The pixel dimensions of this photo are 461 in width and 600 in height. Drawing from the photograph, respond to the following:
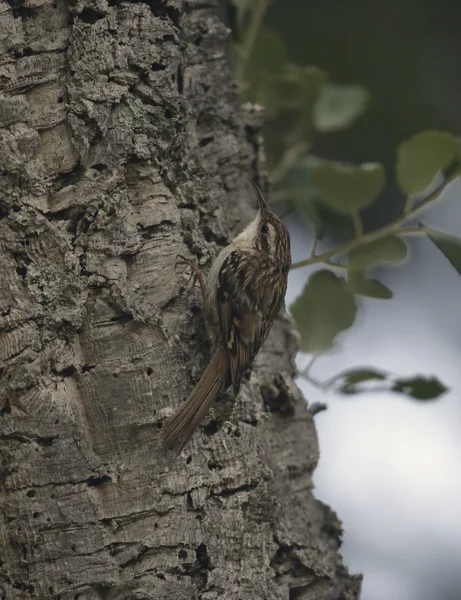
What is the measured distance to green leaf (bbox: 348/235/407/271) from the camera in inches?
104

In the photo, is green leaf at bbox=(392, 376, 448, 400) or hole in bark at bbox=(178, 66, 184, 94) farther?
green leaf at bbox=(392, 376, 448, 400)

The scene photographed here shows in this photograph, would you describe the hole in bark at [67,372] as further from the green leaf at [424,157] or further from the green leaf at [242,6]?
the green leaf at [242,6]

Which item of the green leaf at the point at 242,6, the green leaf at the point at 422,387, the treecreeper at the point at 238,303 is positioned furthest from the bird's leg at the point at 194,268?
the green leaf at the point at 242,6

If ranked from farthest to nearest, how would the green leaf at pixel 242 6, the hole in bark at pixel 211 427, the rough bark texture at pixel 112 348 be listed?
the green leaf at pixel 242 6 < the hole in bark at pixel 211 427 < the rough bark texture at pixel 112 348

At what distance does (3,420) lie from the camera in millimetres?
2111

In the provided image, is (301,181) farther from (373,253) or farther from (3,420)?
(3,420)

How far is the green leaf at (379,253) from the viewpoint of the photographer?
2650 mm

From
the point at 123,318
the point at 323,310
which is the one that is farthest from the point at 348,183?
the point at 123,318

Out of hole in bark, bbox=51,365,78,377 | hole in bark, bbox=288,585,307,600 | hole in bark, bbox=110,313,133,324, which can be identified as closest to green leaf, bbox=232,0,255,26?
hole in bark, bbox=110,313,133,324

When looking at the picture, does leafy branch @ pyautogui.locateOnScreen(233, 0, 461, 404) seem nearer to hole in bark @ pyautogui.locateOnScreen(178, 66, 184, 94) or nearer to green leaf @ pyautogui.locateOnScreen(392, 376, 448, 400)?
green leaf @ pyautogui.locateOnScreen(392, 376, 448, 400)

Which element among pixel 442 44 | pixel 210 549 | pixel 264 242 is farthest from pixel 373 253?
pixel 442 44

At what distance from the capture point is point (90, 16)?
2256 mm

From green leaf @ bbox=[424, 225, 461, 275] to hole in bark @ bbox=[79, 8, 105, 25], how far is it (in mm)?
885

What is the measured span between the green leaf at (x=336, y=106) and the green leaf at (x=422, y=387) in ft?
2.54
